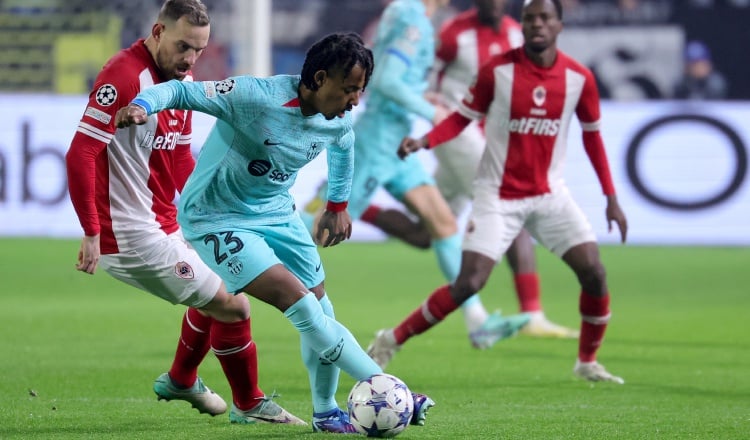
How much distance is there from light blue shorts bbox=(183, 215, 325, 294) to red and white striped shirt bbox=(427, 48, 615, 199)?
6.78ft

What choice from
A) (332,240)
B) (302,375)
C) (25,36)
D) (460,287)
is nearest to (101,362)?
(302,375)

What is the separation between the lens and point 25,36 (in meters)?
18.6

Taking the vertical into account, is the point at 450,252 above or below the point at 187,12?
below

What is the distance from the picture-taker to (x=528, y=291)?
9.68 m

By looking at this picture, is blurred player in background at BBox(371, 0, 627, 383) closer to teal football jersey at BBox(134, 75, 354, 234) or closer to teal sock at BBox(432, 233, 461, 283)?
teal sock at BBox(432, 233, 461, 283)

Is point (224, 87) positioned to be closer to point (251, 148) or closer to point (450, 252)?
point (251, 148)

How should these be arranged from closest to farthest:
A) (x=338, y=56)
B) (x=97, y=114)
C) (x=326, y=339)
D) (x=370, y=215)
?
(x=338, y=56) → (x=326, y=339) → (x=97, y=114) → (x=370, y=215)

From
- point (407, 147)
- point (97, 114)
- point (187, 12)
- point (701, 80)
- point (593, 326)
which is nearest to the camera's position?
point (97, 114)

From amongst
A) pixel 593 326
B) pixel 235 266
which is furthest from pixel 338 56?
pixel 593 326

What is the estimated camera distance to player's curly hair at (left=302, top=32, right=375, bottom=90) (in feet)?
17.3

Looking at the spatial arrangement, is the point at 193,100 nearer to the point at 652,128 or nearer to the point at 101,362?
the point at 101,362

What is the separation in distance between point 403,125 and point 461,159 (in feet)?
2.28

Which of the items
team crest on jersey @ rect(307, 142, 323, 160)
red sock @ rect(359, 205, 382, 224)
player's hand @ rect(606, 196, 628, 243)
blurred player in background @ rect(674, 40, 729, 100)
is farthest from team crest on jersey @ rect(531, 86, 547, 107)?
blurred player in background @ rect(674, 40, 729, 100)

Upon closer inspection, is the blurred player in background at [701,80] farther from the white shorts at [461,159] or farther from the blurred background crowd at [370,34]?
the white shorts at [461,159]
